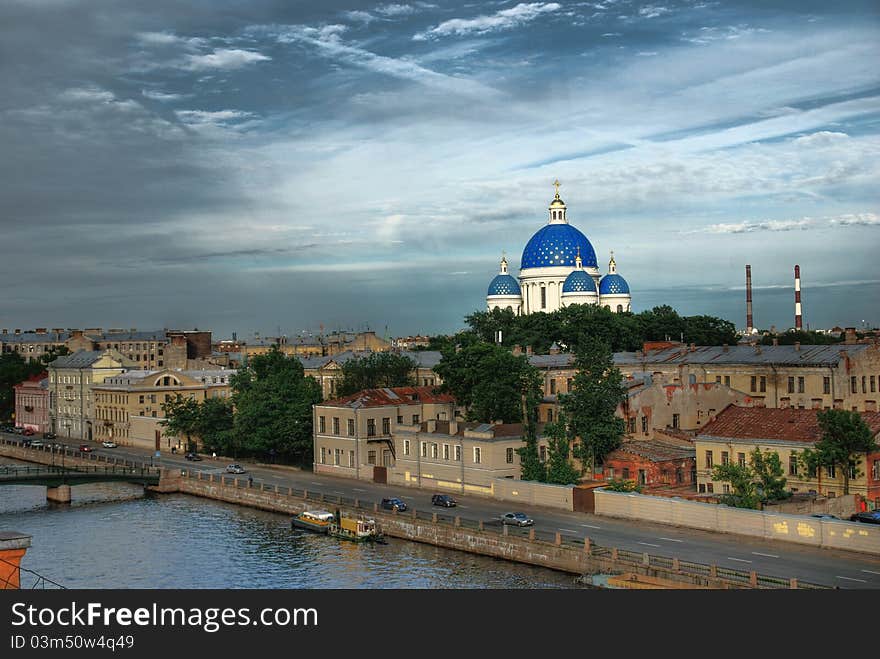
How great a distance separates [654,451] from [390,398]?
18.0m

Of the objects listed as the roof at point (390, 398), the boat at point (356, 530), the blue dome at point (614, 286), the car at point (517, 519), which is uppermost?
the blue dome at point (614, 286)

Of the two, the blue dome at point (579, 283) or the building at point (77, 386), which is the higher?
the blue dome at point (579, 283)

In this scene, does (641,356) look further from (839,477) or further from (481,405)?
(839,477)

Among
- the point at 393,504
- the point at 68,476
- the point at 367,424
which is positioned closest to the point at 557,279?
the point at 367,424

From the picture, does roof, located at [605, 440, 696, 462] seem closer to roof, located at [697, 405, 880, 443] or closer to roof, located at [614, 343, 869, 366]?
roof, located at [697, 405, 880, 443]

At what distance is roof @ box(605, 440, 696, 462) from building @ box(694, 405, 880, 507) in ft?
3.72

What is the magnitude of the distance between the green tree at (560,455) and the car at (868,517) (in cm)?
1353

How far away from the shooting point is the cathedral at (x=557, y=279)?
116m

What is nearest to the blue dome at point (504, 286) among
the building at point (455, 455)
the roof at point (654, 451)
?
the building at point (455, 455)

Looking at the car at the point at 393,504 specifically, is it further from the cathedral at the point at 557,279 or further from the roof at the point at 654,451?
the cathedral at the point at 557,279

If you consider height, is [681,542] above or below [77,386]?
below

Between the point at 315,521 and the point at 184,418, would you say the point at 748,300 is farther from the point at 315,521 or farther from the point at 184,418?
the point at 315,521

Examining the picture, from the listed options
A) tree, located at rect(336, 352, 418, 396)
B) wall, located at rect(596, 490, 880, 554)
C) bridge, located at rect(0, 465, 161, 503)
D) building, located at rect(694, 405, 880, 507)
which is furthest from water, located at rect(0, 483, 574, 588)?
tree, located at rect(336, 352, 418, 396)

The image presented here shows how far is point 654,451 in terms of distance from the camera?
50219 millimetres
